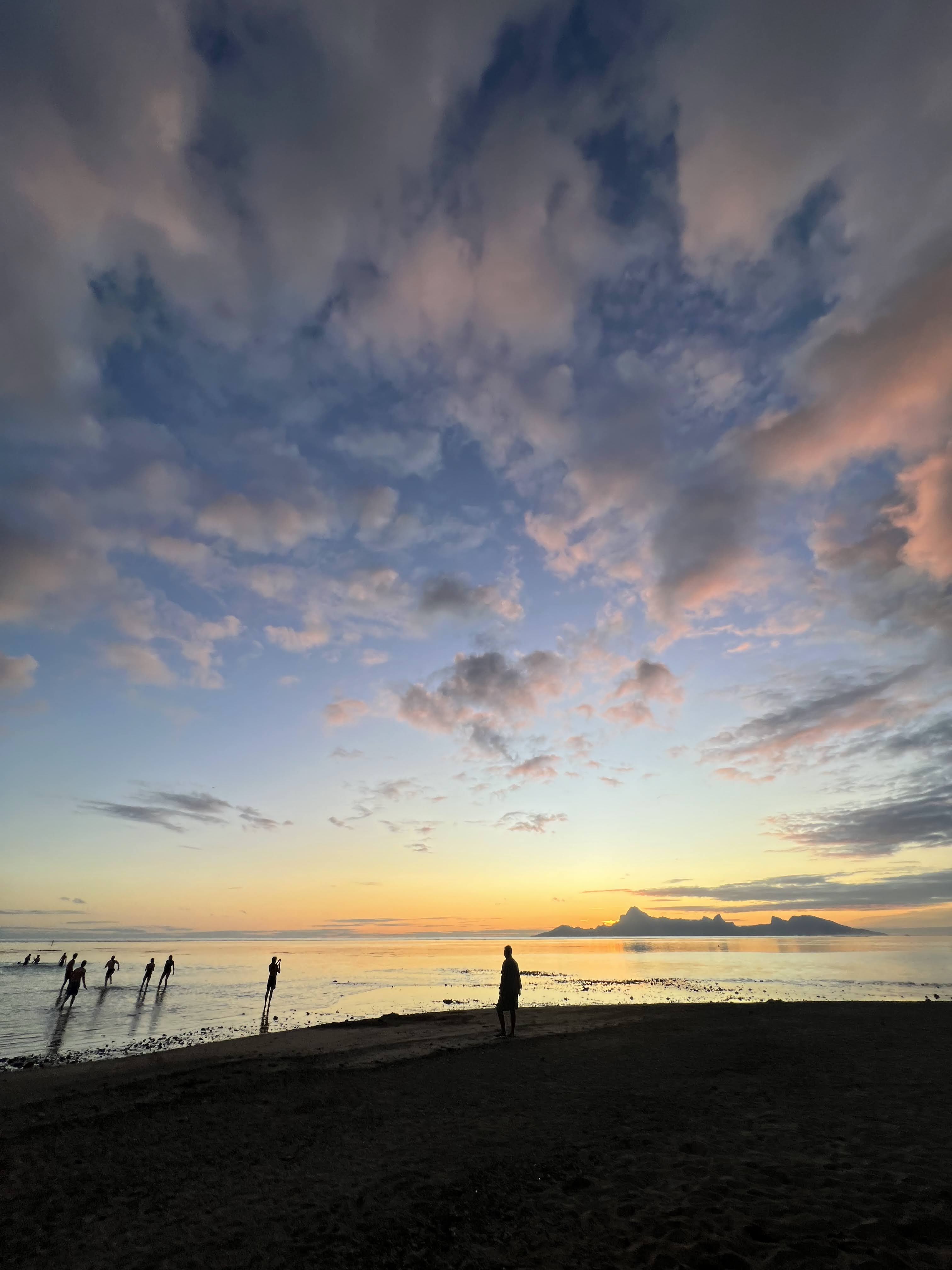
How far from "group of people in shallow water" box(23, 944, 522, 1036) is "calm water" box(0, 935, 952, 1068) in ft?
3.46

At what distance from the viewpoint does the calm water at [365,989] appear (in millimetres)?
30438

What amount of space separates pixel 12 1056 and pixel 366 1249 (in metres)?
25.7

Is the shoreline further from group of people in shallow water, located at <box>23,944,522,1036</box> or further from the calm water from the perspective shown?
the calm water

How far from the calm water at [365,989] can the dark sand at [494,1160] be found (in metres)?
14.2

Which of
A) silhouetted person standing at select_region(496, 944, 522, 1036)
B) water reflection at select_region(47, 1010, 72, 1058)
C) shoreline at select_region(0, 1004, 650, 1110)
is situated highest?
silhouetted person standing at select_region(496, 944, 522, 1036)

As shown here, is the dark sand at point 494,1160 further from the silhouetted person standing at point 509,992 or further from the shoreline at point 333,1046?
the silhouetted person standing at point 509,992

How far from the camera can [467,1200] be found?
8109 millimetres

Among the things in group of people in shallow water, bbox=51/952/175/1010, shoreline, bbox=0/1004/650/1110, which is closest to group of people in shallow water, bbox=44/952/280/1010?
group of people in shallow water, bbox=51/952/175/1010

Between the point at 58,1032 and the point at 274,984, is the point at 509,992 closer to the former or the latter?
the point at 274,984

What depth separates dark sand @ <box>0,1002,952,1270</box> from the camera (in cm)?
690

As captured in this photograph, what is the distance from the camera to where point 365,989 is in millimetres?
49719

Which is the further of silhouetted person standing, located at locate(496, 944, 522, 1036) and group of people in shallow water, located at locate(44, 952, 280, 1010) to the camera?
group of people in shallow water, located at locate(44, 952, 280, 1010)

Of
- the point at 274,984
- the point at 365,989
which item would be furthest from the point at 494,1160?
the point at 365,989

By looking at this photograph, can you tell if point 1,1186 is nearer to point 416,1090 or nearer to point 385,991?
point 416,1090
